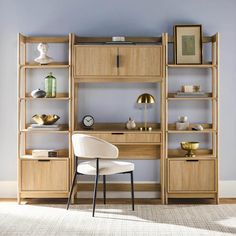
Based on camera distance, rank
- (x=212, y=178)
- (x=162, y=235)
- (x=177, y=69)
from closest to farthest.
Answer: (x=162, y=235), (x=212, y=178), (x=177, y=69)

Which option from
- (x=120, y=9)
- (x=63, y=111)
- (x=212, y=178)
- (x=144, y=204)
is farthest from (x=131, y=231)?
(x=120, y=9)

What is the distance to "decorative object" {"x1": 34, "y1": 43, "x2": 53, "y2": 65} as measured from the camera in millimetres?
5156

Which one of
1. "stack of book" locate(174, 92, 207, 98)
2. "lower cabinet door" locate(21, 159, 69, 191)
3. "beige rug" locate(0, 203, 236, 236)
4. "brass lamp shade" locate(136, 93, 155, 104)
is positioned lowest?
"beige rug" locate(0, 203, 236, 236)

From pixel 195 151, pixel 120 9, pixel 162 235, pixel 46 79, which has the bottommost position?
pixel 162 235

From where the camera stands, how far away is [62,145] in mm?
5414

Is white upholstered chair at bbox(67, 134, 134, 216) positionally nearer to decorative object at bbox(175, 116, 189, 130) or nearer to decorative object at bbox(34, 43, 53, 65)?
decorative object at bbox(175, 116, 189, 130)

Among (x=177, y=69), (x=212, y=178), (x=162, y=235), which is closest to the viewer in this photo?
(x=162, y=235)

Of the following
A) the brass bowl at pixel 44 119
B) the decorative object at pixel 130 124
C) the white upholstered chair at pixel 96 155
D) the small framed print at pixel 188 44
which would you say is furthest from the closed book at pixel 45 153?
the small framed print at pixel 188 44

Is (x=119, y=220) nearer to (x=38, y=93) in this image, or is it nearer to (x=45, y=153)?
(x=45, y=153)

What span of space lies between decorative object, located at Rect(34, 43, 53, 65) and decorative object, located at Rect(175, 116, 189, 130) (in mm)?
1482

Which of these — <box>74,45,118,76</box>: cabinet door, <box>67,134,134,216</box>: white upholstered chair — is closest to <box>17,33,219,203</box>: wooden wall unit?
<box>74,45,118,76</box>: cabinet door

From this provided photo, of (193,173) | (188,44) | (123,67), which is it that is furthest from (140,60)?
(193,173)

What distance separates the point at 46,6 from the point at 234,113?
2.35m

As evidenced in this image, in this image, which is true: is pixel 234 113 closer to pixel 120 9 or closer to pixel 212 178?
pixel 212 178
